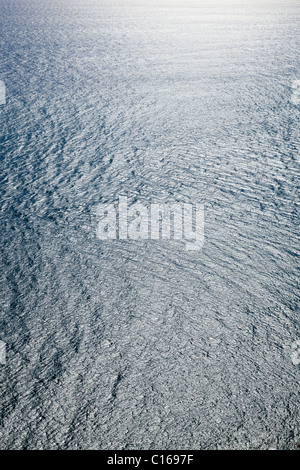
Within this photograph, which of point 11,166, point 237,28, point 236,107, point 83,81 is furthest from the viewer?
point 237,28

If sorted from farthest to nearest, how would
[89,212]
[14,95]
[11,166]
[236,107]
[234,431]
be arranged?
[14,95]
[236,107]
[11,166]
[89,212]
[234,431]

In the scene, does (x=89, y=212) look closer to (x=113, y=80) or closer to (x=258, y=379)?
(x=258, y=379)

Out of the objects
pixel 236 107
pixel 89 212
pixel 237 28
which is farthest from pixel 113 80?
pixel 237 28

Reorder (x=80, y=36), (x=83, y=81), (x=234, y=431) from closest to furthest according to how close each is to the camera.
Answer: (x=234, y=431), (x=83, y=81), (x=80, y=36)

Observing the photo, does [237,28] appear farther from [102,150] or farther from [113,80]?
[102,150]

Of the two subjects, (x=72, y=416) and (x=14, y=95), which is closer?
(x=72, y=416)

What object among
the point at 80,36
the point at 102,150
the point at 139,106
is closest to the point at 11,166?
the point at 102,150
